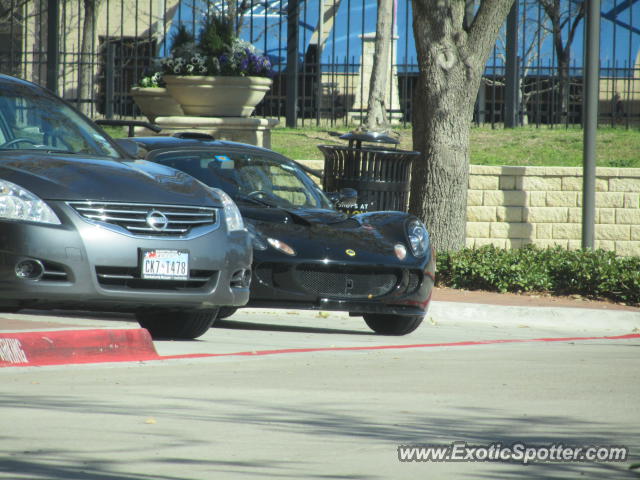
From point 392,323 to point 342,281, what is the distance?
2.78ft

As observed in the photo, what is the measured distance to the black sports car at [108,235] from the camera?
6.37 meters

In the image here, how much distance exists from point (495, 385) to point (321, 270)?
253 cm

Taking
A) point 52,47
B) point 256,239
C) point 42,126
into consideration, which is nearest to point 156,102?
point 52,47

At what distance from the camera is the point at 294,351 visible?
729 cm

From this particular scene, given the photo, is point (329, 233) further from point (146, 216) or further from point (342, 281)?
point (146, 216)

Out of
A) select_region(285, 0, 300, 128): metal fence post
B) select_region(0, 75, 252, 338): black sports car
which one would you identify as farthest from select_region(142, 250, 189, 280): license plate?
select_region(285, 0, 300, 128): metal fence post

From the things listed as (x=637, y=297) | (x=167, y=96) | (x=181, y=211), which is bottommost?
(x=637, y=297)

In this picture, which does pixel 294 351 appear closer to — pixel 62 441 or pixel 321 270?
pixel 321 270

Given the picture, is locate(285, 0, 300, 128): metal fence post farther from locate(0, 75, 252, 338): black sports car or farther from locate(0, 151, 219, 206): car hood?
locate(0, 151, 219, 206): car hood

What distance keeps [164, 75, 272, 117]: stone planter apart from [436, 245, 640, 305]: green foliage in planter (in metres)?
4.14

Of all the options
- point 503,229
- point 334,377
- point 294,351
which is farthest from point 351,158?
point 334,377

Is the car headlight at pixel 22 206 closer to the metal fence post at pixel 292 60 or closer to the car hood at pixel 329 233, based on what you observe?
the car hood at pixel 329 233

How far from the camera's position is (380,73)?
2070 cm

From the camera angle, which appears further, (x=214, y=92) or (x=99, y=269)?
(x=214, y=92)
